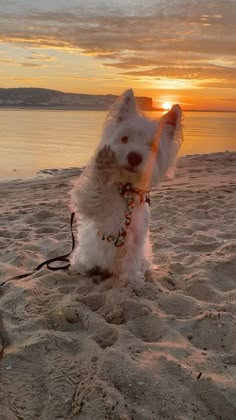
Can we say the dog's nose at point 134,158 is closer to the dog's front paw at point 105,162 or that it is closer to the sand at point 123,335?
the dog's front paw at point 105,162

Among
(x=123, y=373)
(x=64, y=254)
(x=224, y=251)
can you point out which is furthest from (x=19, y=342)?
(x=224, y=251)

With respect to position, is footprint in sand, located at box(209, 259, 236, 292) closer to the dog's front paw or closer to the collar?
the collar

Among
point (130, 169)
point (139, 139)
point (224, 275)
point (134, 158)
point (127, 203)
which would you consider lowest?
point (224, 275)

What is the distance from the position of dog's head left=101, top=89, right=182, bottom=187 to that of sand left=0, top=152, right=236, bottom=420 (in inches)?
42.5

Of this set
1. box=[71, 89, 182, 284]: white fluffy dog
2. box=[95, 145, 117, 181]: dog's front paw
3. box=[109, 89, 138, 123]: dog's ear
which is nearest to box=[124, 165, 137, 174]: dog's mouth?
box=[71, 89, 182, 284]: white fluffy dog

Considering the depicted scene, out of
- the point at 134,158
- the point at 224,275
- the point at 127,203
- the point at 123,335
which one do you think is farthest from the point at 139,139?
the point at 224,275

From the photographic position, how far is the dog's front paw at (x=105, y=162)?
366cm

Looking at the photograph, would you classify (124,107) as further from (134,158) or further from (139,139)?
(134,158)

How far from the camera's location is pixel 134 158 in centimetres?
360

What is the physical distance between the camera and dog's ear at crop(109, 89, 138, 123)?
3.79 meters

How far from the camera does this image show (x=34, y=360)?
9.60 feet

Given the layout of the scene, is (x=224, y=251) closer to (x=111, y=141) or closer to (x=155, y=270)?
(x=155, y=270)

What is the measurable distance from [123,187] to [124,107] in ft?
2.25

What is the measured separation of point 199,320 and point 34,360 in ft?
4.31
